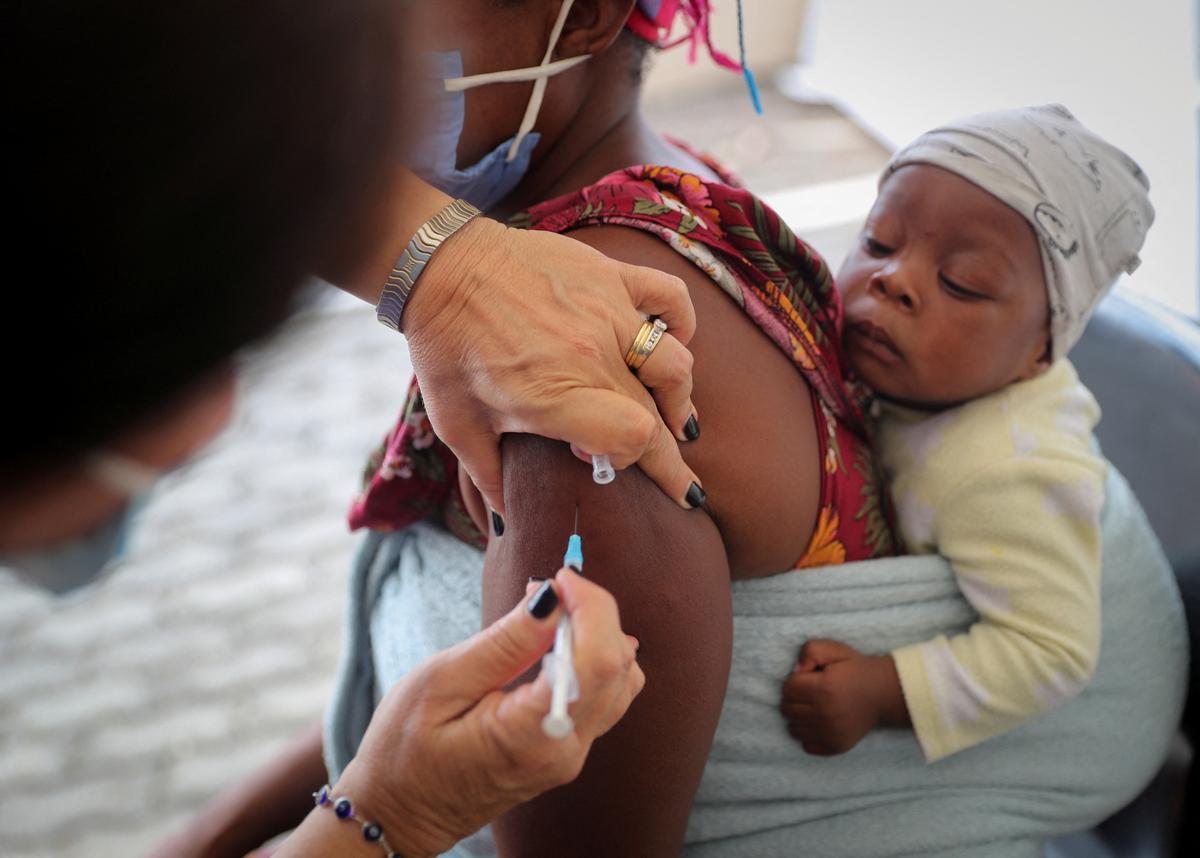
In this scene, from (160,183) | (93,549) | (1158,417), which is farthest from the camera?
(1158,417)

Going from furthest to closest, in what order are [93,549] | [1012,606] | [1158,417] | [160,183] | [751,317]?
1. [1158,417]
2. [1012,606]
3. [751,317]
4. [93,549]
5. [160,183]

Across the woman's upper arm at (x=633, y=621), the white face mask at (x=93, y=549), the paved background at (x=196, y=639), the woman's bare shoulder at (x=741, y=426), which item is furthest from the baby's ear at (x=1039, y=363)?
the paved background at (x=196, y=639)

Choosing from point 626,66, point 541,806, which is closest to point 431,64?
point 626,66

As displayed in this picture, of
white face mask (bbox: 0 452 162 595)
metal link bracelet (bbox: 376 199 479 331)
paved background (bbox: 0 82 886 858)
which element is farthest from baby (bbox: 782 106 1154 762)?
paved background (bbox: 0 82 886 858)

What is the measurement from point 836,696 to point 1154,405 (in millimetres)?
697

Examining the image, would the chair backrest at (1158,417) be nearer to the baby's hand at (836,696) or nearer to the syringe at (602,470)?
the baby's hand at (836,696)

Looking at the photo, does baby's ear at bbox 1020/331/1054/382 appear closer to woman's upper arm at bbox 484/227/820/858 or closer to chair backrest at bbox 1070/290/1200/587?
chair backrest at bbox 1070/290/1200/587

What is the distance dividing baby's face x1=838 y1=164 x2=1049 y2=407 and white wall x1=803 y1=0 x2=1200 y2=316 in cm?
156

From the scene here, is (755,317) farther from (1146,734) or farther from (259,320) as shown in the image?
(1146,734)

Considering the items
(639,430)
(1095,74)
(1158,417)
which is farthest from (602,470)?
(1095,74)

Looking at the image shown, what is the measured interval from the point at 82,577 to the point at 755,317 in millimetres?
590

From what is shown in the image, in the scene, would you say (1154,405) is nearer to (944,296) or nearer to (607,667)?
(944,296)

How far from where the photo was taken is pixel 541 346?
0.79 meters

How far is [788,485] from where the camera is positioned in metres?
0.91
